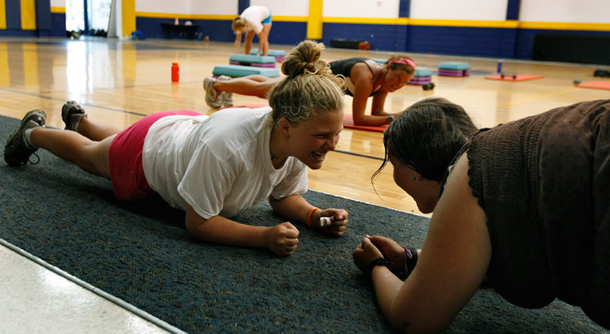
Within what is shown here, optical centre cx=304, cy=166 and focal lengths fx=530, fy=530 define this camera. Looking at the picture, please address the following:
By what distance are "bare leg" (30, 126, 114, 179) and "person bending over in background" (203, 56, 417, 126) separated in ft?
6.25

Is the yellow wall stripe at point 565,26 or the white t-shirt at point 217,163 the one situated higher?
the yellow wall stripe at point 565,26

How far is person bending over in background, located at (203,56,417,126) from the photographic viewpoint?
347 centimetres

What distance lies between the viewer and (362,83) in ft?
11.9

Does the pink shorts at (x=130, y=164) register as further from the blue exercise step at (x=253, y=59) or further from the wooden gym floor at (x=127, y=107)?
the blue exercise step at (x=253, y=59)

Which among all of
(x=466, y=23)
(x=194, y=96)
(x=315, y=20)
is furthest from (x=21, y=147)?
(x=315, y=20)

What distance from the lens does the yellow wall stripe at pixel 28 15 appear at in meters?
14.1

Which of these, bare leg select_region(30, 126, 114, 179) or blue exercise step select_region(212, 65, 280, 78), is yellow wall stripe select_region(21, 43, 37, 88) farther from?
bare leg select_region(30, 126, 114, 179)

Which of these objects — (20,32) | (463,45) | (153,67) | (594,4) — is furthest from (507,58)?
(20,32)

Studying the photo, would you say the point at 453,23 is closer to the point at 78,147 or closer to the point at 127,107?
the point at 127,107

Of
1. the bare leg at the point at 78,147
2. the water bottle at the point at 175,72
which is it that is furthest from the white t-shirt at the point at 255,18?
the bare leg at the point at 78,147

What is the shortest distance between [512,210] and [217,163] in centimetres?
82

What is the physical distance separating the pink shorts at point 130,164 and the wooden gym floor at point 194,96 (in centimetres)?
77

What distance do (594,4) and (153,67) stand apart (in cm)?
988

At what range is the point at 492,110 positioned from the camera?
467 centimetres
